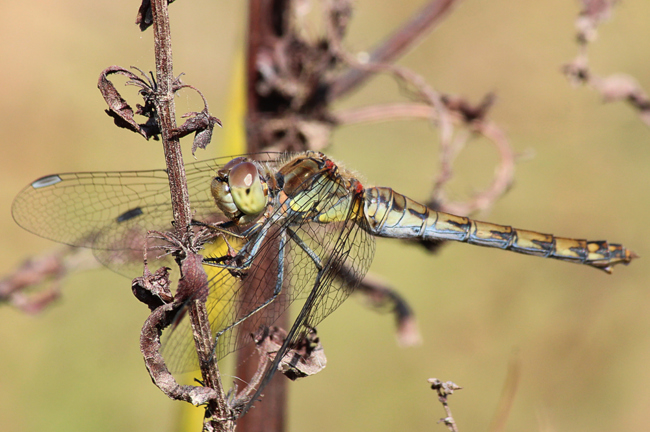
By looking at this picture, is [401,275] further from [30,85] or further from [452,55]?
[30,85]

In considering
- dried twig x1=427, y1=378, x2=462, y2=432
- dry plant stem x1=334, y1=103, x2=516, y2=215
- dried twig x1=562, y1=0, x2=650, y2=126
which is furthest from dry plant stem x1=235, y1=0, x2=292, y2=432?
dried twig x1=562, y1=0, x2=650, y2=126

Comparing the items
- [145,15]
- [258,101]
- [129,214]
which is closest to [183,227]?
[145,15]

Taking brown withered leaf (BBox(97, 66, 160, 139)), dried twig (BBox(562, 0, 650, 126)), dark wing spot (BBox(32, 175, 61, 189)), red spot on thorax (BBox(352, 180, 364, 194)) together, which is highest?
dried twig (BBox(562, 0, 650, 126))

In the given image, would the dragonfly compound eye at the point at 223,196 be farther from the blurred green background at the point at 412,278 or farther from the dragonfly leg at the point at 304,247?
the blurred green background at the point at 412,278

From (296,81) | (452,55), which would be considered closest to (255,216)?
(296,81)

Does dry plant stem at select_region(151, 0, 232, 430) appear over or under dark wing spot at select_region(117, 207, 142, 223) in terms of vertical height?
under

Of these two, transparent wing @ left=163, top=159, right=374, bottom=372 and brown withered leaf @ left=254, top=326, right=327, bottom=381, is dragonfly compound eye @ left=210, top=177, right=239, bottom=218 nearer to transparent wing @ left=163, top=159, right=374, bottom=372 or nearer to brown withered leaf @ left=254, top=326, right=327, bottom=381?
transparent wing @ left=163, top=159, right=374, bottom=372

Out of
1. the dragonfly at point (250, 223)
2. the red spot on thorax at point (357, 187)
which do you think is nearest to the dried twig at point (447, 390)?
the dragonfly at point (250, 223)

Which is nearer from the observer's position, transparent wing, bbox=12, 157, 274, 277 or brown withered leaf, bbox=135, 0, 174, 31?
brown withered leaf, bbox=135, 0, 174, 31
